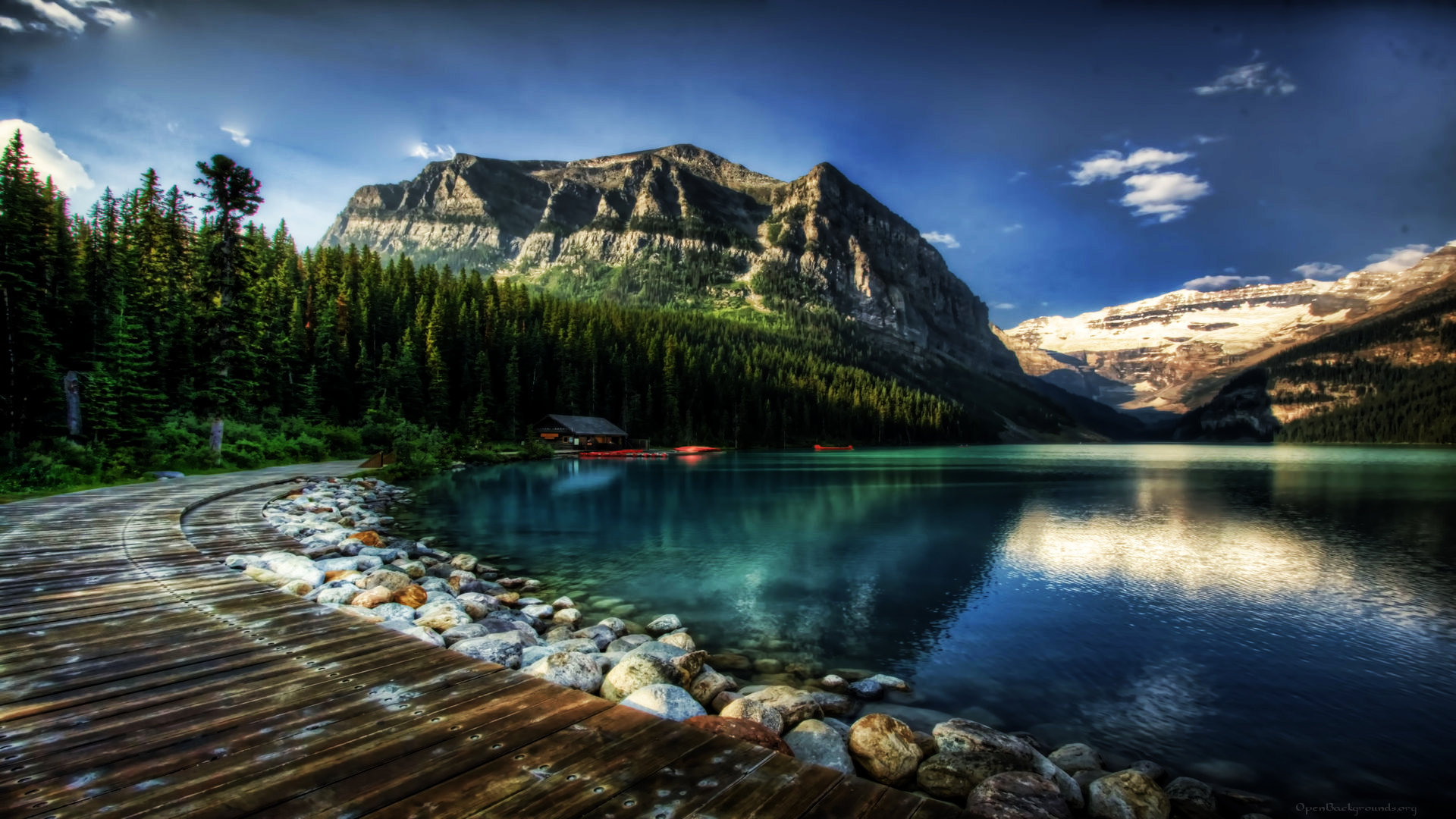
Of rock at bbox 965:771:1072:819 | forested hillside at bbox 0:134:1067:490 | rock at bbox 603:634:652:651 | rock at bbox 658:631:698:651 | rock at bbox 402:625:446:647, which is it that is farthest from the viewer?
forested hillside at bbox 0:134:1067:490

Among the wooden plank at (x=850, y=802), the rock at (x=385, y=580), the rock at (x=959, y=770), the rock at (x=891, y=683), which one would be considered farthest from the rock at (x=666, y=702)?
the rock at (x=385, y=580)

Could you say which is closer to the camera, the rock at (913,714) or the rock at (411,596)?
the rock at (913,714)

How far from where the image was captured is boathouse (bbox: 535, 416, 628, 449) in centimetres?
9506

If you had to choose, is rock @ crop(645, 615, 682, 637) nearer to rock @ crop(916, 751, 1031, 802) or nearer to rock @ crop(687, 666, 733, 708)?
rock @ crop(687, 666, 733, 708)

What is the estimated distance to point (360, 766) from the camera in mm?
4434

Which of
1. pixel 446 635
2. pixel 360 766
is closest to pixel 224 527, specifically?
pixel 446 635

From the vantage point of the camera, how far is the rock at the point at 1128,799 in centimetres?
696

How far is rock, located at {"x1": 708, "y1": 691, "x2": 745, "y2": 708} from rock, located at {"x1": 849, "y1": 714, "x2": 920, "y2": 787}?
7.01 feet

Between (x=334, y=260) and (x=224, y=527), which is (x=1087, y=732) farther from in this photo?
(x=334, y=260)

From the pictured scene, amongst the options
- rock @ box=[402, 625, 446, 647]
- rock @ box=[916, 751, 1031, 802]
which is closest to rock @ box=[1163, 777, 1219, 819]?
rock @ box=[916, 751, 1031, 802]

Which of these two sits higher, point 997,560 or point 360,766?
point 360,766

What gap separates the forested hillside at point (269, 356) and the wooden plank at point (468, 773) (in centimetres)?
2986

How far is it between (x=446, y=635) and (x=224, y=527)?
10914mm

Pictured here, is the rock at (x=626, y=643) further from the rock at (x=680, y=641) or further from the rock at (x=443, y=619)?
the rock at (x=443, y=619)
